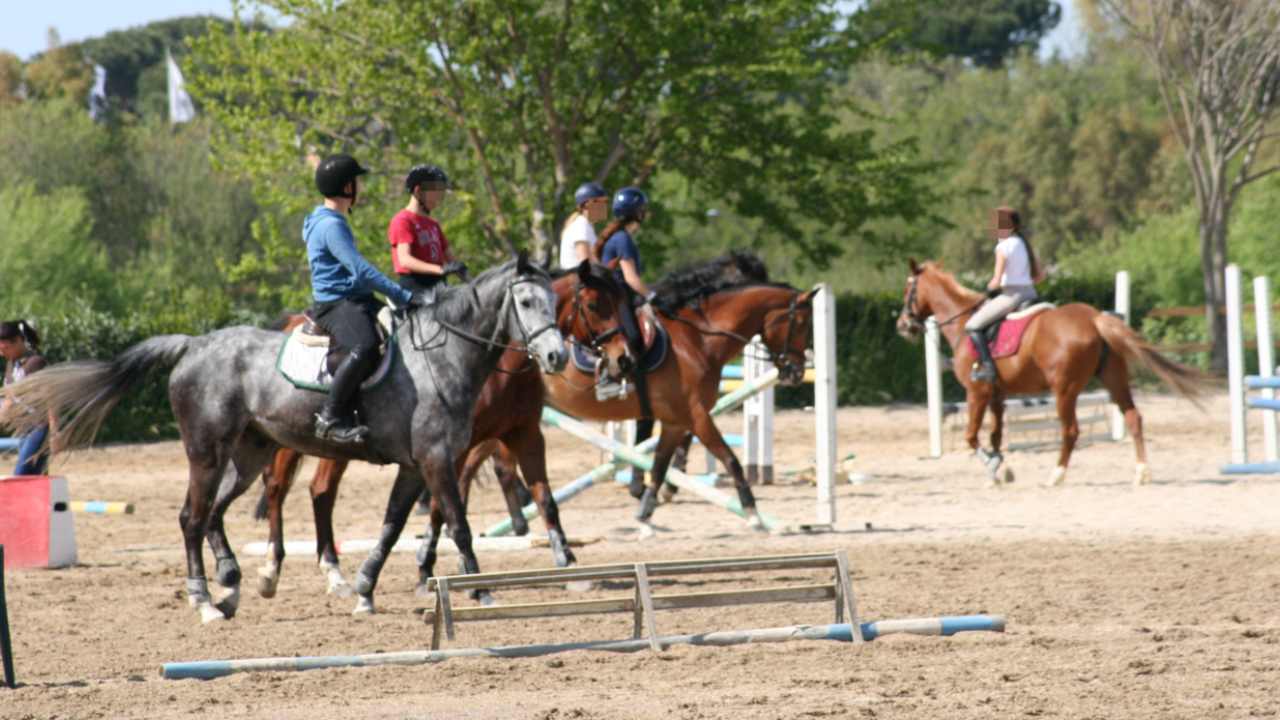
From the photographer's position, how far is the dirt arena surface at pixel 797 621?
20.9 ft

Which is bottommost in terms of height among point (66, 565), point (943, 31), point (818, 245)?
point (66, 565)

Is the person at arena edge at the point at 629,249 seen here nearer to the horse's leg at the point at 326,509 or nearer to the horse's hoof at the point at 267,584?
the horse's leg at the point at 326,509

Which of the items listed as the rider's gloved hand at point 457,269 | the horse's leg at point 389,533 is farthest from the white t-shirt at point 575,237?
the horse's leg at point 389,533

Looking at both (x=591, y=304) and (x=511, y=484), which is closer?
(x=591, y=304)

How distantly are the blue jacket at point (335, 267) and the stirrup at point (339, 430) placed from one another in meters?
0.67

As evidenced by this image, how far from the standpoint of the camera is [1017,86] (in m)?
72.8

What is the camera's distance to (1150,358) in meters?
16.2

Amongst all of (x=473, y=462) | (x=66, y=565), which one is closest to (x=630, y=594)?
(x=473, y=462)

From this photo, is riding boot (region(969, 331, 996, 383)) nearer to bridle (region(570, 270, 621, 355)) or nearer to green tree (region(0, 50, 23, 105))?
bridle (region(570, 270, 621, 355))

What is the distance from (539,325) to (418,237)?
1.18 m

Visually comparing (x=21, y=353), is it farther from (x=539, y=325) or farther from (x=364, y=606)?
(x=539, y=325)

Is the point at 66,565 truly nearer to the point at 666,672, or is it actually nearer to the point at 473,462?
the point at 473,462

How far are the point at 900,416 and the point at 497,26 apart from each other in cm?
891

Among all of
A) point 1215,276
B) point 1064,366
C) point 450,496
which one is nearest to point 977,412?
point 1064,366
